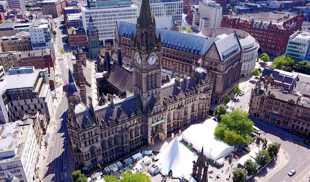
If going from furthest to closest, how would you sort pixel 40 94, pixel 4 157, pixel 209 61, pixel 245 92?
pixel 245 92 → pixel 209 61 → pixel 40 94 → pixel 4 157

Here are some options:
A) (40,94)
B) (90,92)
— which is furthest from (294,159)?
(40,94)

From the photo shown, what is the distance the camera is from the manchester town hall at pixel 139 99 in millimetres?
107562

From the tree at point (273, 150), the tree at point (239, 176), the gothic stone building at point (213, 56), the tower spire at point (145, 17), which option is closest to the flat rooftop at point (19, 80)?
the gothic stone building at point (213, 56)

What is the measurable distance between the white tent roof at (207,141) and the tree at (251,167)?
13775 millimetres

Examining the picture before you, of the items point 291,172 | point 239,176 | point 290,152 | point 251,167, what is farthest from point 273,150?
point 239,176

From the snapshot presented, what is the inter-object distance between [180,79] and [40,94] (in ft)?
280

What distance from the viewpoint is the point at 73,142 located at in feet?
356

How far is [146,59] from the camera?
111 metres

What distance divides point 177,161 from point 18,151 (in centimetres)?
6856

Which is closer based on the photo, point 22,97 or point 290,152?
point 290,152

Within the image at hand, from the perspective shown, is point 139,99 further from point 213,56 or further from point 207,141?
point 213,56

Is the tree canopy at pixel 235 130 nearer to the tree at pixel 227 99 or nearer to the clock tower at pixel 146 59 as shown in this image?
the tree at pixel 227 99

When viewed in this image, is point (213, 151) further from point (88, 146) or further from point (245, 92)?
point (245, 92)

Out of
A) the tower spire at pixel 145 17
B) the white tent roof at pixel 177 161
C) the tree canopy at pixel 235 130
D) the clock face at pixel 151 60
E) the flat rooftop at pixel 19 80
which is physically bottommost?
the white tent roof at pixel 177 161
